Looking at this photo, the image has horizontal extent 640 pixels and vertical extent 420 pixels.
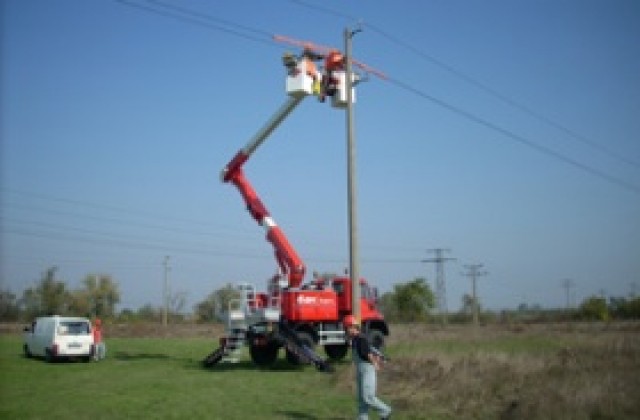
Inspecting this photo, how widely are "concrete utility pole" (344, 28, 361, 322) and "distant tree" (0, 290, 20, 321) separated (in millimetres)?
65496

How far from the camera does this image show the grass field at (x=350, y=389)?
39.5 feet

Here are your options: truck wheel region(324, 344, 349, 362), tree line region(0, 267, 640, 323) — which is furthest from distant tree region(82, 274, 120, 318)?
truck wheel region(324, 344, 349, 362)

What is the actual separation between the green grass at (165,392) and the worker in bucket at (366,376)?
1.23 m

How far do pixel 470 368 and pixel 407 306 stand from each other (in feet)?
208

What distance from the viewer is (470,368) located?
16219mm

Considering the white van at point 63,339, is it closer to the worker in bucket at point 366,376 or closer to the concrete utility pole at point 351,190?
the concrete utility pole at point 351,190

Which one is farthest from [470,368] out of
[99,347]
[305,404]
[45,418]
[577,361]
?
[99,347]

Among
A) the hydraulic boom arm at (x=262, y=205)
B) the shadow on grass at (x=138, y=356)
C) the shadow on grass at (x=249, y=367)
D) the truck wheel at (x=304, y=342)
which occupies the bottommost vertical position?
the shadow on grass at (x=249, y=367)

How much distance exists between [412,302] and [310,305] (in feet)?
185

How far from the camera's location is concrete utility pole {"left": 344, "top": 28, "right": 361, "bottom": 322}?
58.8 ft

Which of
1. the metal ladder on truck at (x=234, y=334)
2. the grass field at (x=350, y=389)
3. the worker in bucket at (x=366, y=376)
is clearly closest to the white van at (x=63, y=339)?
the grass field at (x=350, y=389)

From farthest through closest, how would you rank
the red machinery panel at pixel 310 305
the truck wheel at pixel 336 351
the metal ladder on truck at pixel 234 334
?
the truck wheel at pixel 336 351
the red machinery panel at pixel 310 305
the metal ladder on truck at pixel 234 334

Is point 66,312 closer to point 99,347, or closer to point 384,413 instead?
point 99,347

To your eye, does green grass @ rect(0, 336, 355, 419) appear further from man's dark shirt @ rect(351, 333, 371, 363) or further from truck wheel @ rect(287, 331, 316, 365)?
man's dark shirt @ rect(351, 333, 371, 363)
